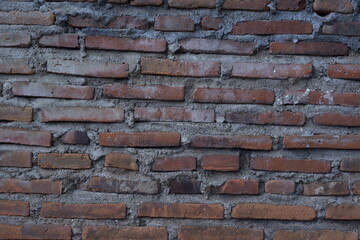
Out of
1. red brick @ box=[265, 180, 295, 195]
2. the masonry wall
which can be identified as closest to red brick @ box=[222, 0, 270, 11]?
the masonry wall

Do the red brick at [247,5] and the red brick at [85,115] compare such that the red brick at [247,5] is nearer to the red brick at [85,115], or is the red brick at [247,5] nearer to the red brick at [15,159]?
the red brick at [85,115]

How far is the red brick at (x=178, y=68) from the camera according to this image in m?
1.84

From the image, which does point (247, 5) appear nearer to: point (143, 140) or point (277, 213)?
point (143, 140)

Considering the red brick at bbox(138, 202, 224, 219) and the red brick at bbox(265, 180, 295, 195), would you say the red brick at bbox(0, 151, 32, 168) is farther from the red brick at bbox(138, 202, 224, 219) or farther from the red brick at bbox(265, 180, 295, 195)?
the red brick at bbox(265, 180, 295, 195)

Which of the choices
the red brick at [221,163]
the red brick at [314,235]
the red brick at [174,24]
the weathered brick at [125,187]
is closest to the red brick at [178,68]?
the red brick at [174,24]

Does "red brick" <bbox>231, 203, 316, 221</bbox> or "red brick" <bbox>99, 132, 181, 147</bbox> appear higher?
"red brick" <bbox>99, 132, 181, 147</bbox>

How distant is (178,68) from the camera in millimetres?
1839

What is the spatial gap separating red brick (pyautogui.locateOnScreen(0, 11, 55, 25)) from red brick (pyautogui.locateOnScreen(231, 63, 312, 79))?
80 cm

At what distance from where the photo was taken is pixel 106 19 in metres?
1.84

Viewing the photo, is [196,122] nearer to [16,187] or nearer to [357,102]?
[357,102]

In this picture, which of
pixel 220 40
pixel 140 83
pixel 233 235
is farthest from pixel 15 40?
pixel 233 235

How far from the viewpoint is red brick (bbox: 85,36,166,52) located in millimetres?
1840

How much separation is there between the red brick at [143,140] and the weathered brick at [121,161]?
0.15 feet

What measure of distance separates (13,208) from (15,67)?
23.0 inches
